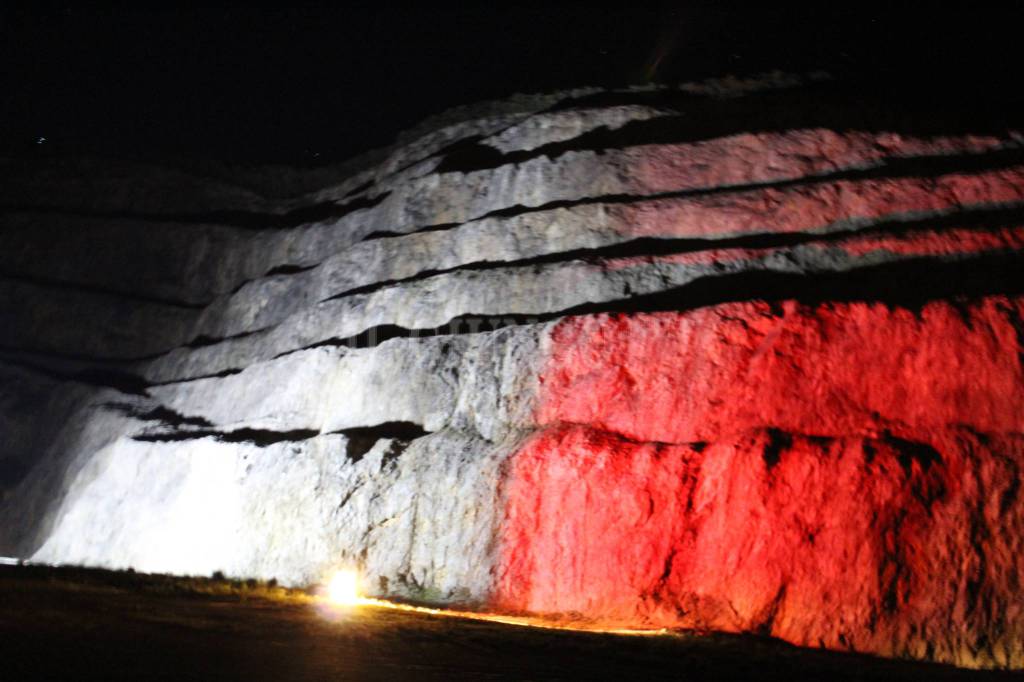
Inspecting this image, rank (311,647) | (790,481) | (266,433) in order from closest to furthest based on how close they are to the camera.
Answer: (311,647), (790,481), (266,433)

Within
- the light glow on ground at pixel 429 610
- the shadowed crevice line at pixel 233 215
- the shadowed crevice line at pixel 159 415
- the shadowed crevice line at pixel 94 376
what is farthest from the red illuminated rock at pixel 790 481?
the shadowed crevice line at pixel 94 376

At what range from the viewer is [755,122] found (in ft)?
40.0

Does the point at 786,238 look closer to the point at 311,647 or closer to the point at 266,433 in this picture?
the point at 311,647

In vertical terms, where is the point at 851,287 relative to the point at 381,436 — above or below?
above

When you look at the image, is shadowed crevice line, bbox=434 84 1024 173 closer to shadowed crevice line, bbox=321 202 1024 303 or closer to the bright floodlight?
shadowed crevice line, bbox=321 202 1024 303

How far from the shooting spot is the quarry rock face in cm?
745

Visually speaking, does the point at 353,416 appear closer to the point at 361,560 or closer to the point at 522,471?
the point at 361,560

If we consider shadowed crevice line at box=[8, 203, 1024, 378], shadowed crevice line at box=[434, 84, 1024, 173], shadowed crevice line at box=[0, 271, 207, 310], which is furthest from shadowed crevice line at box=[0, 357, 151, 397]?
shadowed crevice line at box=[434, 84, 1024, 173]

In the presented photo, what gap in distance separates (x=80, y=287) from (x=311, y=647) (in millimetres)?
17480

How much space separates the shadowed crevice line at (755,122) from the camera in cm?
1105

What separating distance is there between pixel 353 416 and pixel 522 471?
357cm

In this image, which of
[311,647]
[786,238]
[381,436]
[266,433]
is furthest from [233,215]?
[311,647]

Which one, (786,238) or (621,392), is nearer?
(621,392)

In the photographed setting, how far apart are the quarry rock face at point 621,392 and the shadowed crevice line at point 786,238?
53 millimetres
